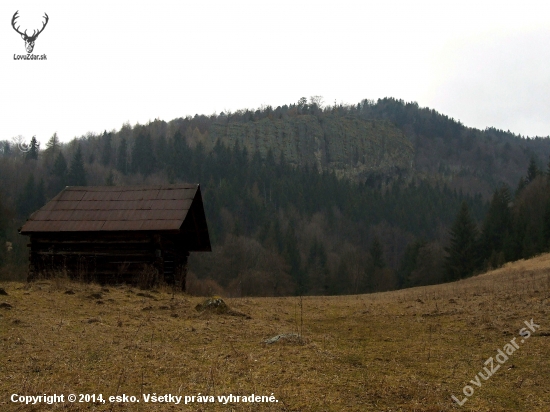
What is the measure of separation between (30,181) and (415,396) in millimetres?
102161

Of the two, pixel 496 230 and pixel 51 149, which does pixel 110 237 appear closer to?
pixel 496 230

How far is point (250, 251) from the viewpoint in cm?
7619

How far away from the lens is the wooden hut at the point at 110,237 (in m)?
21.4

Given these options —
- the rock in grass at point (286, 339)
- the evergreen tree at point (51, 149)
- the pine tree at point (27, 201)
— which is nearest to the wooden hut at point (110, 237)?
the rock in grass at point (286, 339)

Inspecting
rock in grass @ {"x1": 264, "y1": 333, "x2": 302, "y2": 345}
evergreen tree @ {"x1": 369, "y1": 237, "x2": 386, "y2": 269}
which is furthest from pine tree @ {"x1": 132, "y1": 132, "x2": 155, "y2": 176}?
rock in grass @ {"x1": 264, "y1": 333, "x2": 302, "y2": 345}

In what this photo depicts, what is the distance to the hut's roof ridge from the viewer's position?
21547 mm

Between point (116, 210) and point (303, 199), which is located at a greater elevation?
point (303, 199)

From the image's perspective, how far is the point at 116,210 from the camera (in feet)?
74.1

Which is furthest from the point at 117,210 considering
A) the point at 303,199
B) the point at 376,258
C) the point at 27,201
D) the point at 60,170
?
the point at 303,199

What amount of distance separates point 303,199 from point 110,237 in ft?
359

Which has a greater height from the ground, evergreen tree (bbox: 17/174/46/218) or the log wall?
evergreen tree (bbox: 17/174/46/218)

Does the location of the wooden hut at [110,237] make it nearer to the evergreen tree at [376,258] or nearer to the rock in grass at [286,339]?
the rock in grass at [286,339]

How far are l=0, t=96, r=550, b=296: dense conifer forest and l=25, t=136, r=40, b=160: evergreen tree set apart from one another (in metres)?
0.32

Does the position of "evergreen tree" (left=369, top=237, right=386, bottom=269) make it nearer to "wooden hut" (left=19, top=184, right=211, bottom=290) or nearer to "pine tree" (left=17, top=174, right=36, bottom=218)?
"wooden hut" (left=19, top=184, right=211, bottom=290)
